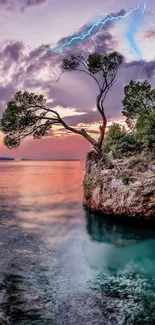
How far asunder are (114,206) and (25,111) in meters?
13.5

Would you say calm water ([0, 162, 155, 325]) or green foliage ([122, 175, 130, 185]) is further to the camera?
green foliage ([122, 175, 130, 185])

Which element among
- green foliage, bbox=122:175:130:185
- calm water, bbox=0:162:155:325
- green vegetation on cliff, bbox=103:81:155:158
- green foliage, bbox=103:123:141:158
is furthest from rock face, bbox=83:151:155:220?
green foliage, bbox=103:123:141:158

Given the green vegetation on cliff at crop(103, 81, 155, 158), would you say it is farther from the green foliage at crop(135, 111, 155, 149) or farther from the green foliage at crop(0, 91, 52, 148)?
the green foliage at crop(0, 91, 52, 148)

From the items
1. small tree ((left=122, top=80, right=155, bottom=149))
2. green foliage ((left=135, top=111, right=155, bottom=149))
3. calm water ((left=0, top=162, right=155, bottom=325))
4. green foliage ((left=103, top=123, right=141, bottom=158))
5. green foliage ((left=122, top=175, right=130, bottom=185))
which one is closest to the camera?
calm water ((left=0, top=162, right=155, bottom=325))

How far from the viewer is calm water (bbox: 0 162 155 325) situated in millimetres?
12562

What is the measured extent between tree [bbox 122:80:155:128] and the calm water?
12.7m

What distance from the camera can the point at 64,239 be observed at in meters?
25.8

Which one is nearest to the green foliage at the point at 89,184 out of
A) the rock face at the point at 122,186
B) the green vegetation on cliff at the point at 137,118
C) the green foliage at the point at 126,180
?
the rock face at the point at 122,186

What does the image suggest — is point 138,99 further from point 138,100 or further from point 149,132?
point 149,132

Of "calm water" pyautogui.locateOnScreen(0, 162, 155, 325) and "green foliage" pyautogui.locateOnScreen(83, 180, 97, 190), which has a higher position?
"green foliage" pyautogui.locateOnScreen(83, 180, 97, 190)

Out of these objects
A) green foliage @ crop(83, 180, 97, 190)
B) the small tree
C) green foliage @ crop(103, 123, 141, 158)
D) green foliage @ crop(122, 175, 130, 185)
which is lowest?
green foliage @ crop(83, 180, 97, 190)

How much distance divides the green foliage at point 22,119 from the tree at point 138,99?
8.92 meters

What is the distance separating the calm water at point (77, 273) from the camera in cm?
A: 1256

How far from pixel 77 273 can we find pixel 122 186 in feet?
46.5
